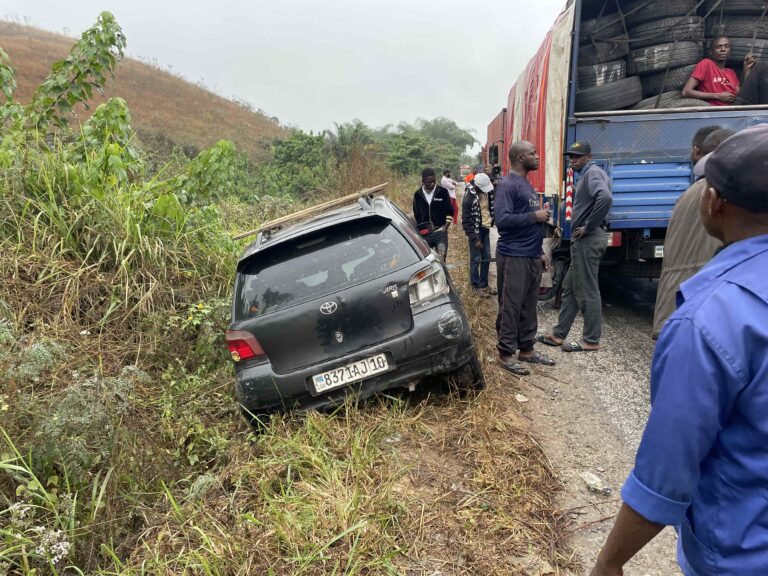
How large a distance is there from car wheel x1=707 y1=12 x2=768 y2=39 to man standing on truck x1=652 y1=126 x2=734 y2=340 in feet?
12.5

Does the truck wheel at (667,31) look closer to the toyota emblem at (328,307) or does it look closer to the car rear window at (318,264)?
the car rear window at (318,264)

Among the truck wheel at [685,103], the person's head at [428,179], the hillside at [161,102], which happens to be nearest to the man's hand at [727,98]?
the truck wheel at [685,103]

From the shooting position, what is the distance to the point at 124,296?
4684 mm

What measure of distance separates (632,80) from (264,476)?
5.96 meters

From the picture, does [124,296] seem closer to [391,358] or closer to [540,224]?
[391,358]

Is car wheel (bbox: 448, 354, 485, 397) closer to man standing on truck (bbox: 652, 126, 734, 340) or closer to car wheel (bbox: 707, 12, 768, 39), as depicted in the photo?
man standing on truck (bbox: 652, 126, 734, 340)

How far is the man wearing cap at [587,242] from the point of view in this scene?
473 cm

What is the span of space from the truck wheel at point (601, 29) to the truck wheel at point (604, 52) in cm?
8

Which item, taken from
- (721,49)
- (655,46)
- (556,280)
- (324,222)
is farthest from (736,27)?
(324,222)

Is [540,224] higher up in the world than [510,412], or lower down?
higher up

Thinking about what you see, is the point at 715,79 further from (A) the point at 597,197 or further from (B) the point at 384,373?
(B) the point at 384,373

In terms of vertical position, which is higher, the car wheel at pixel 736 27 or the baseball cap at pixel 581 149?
the car wheel at pixel 736 27

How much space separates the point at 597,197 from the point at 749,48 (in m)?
3.28

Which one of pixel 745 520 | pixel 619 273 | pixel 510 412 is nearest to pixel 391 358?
pixel 510 412
